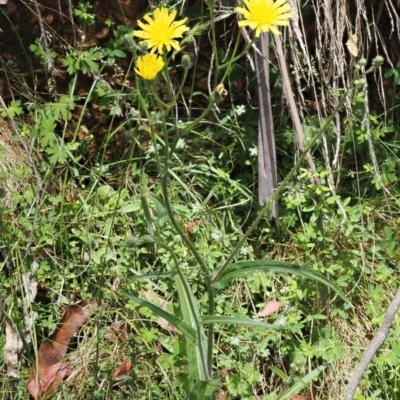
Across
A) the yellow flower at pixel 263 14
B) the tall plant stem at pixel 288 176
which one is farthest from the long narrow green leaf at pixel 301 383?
the yellow flower at pixel 263 14

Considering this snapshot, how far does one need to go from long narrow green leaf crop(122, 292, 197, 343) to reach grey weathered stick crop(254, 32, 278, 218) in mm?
922

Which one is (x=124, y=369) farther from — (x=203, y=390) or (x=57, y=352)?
(x=203, y=390)

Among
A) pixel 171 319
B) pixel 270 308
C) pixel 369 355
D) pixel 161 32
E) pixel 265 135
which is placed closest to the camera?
pixel 161 32

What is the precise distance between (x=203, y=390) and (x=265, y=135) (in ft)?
3.82

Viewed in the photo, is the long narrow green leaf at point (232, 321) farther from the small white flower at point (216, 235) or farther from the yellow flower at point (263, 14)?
the small white flower at point (216, 235)

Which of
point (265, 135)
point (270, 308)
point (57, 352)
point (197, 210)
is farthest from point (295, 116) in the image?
point (57, 352)

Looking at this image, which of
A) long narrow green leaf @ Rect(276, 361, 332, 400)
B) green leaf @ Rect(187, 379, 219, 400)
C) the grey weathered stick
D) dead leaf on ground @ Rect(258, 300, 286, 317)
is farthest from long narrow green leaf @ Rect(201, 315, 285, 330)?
the grey weathered stick

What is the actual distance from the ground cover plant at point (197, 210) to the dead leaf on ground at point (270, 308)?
0.06 ft

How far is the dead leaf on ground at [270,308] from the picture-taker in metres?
2.71

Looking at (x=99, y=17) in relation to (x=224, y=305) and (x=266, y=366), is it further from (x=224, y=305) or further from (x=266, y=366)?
(x=266, y=366)

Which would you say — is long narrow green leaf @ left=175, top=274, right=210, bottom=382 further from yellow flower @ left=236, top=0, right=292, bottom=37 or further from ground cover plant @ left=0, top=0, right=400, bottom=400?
yellow flower @ left=236, top=0, right=292, bottom=37

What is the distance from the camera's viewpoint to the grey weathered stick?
280 centimetres

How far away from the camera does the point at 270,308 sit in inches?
107

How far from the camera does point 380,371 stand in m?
2.61
